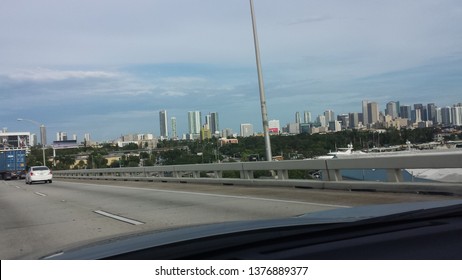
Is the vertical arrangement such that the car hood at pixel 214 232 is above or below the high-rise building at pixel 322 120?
below

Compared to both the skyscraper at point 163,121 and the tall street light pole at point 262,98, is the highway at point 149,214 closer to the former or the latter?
the tall street light pole at point 262,98

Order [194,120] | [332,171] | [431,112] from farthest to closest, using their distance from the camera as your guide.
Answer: [194,120]
[431,112]
[332,171]

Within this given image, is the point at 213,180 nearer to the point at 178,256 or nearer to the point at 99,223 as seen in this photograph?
the point at 99,223

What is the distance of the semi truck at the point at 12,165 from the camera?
6494cm

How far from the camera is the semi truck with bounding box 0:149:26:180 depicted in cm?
6494

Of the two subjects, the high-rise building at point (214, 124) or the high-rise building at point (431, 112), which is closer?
the high-rise building at point (431, 112)

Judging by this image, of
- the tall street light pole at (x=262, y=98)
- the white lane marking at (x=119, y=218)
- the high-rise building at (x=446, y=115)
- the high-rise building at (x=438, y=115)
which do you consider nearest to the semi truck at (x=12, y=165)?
the tall street light pole at (x=262, y=98)

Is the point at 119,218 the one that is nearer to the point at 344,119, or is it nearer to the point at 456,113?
the point at 456,113

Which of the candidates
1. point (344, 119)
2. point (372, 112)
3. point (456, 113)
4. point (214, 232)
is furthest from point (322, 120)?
point (214, 232)

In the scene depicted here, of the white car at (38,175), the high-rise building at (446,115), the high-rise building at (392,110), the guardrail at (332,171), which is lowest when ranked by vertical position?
the white car at (38,175)

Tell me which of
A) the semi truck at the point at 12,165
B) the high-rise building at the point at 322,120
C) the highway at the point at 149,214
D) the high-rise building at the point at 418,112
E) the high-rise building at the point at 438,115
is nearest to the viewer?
the highway at the point at 149,214

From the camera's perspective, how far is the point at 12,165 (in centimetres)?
6544

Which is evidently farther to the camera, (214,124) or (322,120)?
(214,124)

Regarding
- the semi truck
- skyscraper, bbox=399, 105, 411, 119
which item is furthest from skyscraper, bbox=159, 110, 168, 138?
skyscraper, bbox=399, 105, 411, 119
